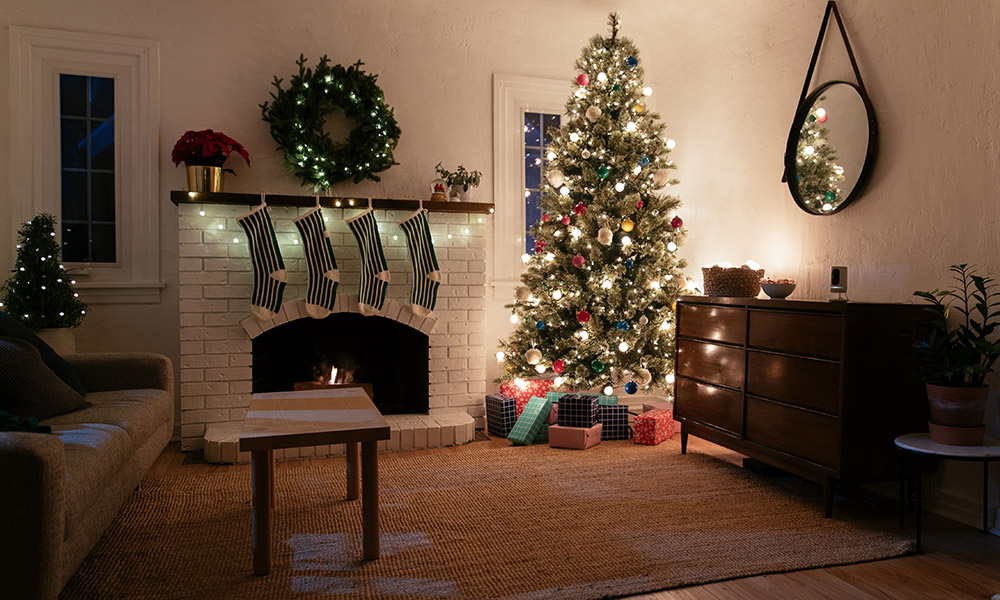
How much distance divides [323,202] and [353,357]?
106cm

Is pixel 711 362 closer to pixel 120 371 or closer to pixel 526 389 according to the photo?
pixel 526 389

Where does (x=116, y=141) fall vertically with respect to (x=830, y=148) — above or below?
above

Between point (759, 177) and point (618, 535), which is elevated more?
point (759, 177)

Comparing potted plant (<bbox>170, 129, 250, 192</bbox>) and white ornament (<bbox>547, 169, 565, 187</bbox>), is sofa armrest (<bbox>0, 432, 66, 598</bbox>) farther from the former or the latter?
white ornament (<bbox>547, 169, 565, 187</bbox>)

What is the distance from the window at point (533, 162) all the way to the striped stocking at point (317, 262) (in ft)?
5.27

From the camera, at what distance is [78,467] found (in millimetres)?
2096

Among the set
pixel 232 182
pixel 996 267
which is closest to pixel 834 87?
pixel 996 267

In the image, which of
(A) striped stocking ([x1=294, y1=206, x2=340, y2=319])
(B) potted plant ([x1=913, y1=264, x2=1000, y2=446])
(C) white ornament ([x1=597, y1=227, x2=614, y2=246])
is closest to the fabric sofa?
(A) striped stocking ([x1=294, y1=206, x2=340, y2=319])

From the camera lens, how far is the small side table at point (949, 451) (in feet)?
8.15

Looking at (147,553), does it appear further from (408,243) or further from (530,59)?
(530,59)

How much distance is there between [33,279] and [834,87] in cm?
454

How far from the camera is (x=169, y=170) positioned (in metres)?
4.36

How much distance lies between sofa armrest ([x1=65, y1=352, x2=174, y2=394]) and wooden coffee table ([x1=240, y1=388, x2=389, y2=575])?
978mm

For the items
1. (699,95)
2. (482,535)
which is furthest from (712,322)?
(699,95)
